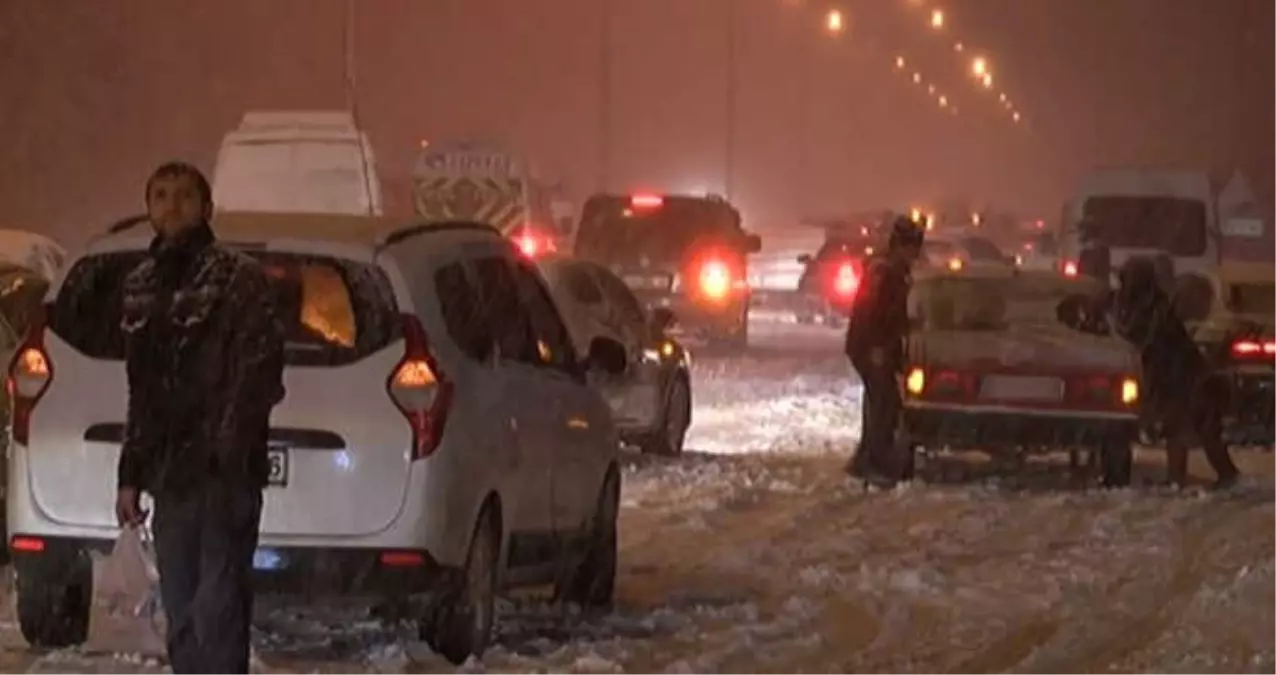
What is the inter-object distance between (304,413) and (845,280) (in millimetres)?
30392

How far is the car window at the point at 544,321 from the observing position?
10391 millimetres

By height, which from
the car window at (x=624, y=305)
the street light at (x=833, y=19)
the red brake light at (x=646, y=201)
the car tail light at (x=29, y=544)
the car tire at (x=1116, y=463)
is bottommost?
the car tire at (x=1116, y=463)

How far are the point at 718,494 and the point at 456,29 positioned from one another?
66313mm

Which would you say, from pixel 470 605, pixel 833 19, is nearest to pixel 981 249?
pixel 470 605

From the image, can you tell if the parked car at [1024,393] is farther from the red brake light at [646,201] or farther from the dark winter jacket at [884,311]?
the red brake light at [646,201]

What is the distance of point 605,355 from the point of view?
10852 mm

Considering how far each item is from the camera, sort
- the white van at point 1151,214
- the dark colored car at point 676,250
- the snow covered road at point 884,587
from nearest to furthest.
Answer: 1. the snow covered road at point 884,587
2. the dark colored car at point 676,250
3. the white van at point 1151,214

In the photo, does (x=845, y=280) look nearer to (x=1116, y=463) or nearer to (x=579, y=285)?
(x=579, y=285)

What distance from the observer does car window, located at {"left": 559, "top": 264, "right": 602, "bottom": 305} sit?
17.5 metres

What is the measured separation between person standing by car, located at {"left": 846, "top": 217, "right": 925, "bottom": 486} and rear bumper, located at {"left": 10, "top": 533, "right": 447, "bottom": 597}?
25.8ft

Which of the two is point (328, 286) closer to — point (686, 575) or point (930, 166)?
point (686, 575)

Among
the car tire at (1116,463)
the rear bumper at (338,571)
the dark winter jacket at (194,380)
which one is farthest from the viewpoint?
the car tire at (1116,463)

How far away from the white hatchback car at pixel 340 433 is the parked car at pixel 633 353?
696 centimetres

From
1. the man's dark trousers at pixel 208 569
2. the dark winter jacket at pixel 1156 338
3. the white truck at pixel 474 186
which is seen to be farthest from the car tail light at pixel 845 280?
the man's dark trousers at pixel 208 569
